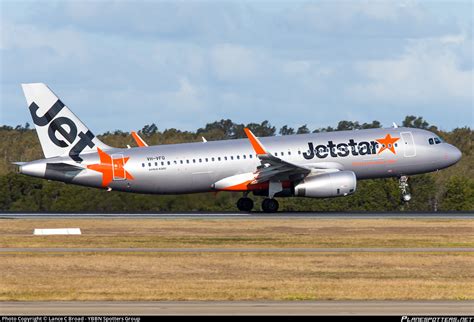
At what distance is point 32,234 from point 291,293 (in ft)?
64.7

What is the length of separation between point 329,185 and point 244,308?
30829mm

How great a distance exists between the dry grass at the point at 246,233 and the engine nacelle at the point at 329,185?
3.89 meters

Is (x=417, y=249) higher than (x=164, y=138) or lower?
lower

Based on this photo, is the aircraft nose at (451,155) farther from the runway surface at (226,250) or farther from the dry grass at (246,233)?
the runway surface at (226,250)

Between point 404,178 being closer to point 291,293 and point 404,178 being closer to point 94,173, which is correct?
point 94,173

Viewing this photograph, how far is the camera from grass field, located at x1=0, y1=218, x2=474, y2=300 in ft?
94.3

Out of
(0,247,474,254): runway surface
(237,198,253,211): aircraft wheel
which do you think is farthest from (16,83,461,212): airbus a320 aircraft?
(0,247,474,254): runway surface

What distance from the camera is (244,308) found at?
80.6 feet

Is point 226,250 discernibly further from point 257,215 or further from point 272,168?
point 272,168

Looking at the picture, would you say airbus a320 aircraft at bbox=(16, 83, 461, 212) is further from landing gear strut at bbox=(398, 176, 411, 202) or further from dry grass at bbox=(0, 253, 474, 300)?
dry grass at bbox=(0, 253, 474, 300)

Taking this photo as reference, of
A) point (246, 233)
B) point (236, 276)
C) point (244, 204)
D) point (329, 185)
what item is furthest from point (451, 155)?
point (236, 276)

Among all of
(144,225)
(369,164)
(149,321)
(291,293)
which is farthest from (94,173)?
(149,321)

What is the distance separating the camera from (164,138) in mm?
101750

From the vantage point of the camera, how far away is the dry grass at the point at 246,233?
1624 inches
